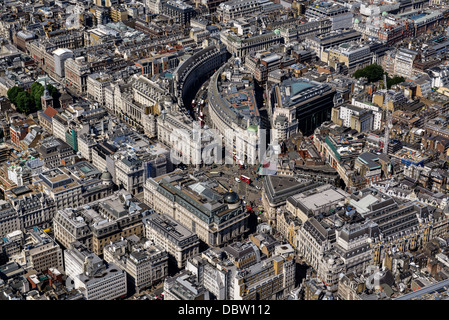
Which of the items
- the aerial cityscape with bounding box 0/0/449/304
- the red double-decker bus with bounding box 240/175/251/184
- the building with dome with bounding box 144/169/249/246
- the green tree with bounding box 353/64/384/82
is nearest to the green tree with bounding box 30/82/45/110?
the aerial cityscape with bounding box 0/0/449/304

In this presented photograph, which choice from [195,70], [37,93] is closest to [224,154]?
[195,70]

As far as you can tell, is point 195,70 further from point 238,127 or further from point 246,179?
point 246,179

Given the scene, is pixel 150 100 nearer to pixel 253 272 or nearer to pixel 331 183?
pixel 331 183

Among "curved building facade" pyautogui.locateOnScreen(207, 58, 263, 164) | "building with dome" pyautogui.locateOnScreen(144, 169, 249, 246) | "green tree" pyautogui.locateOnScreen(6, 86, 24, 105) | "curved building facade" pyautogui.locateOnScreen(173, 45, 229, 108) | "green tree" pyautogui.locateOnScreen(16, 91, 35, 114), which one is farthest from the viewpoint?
"curved building facade" pyautogui.locateOnScreen(173, 45, 229, 108)

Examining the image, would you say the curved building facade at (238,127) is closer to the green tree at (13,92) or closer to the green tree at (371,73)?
the green tree at (371,73)

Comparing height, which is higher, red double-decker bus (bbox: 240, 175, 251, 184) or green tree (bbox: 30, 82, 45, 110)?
green tree (bbox: 30, 82, 45, 110)

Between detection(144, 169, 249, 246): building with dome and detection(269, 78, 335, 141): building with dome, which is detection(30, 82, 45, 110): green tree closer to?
detection(144, 169, 249, 246): building with dome

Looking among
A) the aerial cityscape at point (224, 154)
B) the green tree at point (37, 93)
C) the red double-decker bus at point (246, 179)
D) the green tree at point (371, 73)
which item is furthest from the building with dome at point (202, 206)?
the green tree at point (371, 73)
